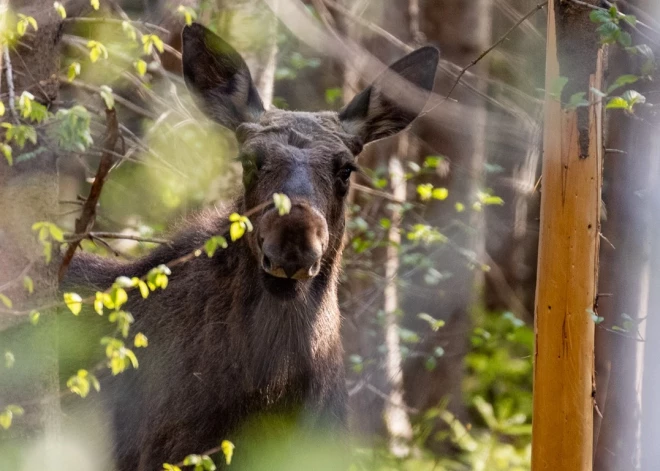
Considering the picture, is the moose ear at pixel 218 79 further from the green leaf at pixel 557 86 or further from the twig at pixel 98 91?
the green leaf at pixel 557 86

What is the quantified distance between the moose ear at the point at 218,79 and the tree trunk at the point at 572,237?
2108mm

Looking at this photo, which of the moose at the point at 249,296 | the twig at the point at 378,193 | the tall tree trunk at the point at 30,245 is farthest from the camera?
the twig at the point at 378,193

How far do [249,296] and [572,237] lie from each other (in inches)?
72.7

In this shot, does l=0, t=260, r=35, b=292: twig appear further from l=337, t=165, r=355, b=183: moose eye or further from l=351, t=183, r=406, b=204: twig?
l=351, t=183, r=406, b=204: twig

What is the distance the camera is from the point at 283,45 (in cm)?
949

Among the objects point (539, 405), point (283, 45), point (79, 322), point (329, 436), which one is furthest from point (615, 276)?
point (283, 45)

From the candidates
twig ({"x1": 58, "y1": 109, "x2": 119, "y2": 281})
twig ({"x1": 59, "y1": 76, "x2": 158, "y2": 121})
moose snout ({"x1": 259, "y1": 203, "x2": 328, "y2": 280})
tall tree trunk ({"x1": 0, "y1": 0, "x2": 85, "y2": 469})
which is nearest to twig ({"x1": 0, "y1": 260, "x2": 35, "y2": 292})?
tall tree trunk ({"x1": 0, "y1": 0, "x2": 85, "y2": 469})

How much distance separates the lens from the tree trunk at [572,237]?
433 centimetres

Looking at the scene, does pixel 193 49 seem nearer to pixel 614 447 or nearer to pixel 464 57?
pixel 614 447

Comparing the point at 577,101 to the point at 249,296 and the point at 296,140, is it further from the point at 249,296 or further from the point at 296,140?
the point at 249,296

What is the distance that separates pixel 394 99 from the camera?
586cm

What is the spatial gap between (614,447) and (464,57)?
5.65 metres

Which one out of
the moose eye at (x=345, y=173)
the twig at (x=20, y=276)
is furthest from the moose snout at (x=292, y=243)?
the twig at (x=20, y=276)

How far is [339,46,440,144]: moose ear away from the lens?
5.77 meters
